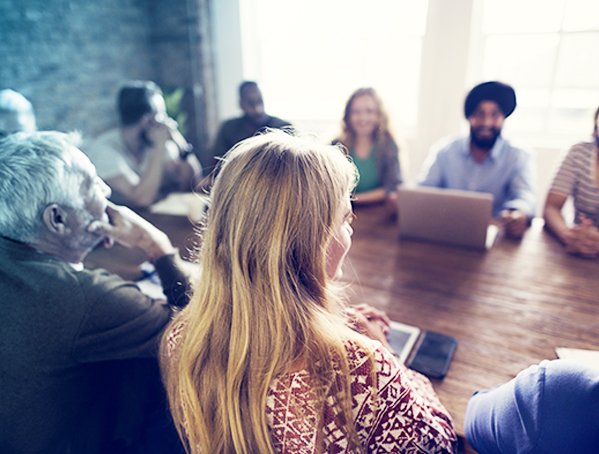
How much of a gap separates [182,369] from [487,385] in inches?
26.0

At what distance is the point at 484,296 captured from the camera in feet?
4.52

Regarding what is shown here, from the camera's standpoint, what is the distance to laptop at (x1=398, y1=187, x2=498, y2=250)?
62.5 inches

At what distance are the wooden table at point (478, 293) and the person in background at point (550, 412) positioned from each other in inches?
8.5

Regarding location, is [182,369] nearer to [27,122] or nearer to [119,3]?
[27,122]

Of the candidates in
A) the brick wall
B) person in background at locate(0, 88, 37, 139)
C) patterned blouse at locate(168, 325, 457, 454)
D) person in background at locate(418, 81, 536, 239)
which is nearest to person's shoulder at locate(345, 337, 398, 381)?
patterned blouse at locate(168, 325, 457, 454)

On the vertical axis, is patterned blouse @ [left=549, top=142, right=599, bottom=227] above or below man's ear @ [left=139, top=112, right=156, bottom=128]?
below

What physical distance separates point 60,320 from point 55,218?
0.85 ft

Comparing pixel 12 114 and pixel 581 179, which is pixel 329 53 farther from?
pixel 12 114

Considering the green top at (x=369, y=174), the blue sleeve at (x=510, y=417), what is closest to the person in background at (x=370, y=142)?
the green top at (x=369, y=174)

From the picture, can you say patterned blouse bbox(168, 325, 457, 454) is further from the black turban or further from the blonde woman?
the black turban

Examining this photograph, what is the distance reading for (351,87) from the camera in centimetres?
394

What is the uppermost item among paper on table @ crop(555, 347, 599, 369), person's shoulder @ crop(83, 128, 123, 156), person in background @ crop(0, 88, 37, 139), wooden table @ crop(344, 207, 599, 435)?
person in background @ crop(0, 88, 37, 139)

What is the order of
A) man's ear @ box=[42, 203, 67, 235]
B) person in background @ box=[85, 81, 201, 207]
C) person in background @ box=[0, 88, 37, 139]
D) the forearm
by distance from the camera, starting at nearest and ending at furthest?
man's ear @ box=[42, 203, 67, 235], the forearm, person in background @ box=[0, 88, 37, 139], person in background @ box=[85, 81, 201, 207]

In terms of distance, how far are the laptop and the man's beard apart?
2.28ft
